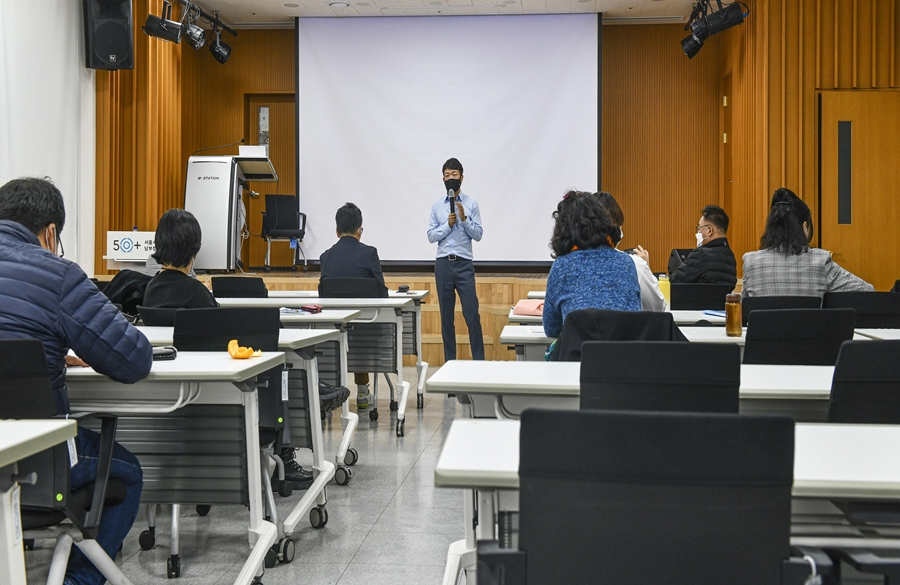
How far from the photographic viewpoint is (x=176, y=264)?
315 cm

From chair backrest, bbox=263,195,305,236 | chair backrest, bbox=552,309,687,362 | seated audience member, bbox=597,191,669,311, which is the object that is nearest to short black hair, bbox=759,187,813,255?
seated audience member, bbox=597,191,669,311

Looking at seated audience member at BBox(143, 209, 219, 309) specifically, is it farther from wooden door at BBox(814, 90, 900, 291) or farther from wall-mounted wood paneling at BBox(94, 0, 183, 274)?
wooden door at BBox(814, 90, 900, 291)

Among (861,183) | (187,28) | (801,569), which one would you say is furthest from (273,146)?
(801,569)

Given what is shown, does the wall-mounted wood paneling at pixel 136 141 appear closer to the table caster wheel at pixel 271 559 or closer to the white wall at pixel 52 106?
the white wall at pixel 52 106

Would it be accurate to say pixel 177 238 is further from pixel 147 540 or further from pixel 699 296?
pixel 699 296

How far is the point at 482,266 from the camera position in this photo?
8883mm

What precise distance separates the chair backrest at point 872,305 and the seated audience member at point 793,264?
38cm

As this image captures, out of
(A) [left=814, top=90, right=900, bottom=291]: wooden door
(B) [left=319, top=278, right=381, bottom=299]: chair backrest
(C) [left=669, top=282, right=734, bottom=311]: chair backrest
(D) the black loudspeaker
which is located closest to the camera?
(C) [left=669, top=282, right=734, bottom=311]: chair backrest

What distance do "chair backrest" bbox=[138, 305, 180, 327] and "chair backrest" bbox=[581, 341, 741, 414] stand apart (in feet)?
6.54

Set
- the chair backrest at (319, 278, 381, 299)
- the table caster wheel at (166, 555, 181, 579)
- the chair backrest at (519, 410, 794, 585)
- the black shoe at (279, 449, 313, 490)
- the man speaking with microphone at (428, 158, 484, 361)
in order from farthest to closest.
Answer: the man speaking with microphone at (428, 158, 484, 361) → the chair backrest at (319, 278, 381, 299) → the black shoe at (279, 449, 313, 490) → the table caster wheel at (166, 555, 181, 579) → the chair backrest at (519, 410, 794, 585)

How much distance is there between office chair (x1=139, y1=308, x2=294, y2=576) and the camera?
2695mm

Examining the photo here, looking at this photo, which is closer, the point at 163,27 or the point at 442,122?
the point at 163,27

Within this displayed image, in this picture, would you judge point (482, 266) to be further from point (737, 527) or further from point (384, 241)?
point (737, 527)

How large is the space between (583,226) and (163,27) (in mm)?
6277
